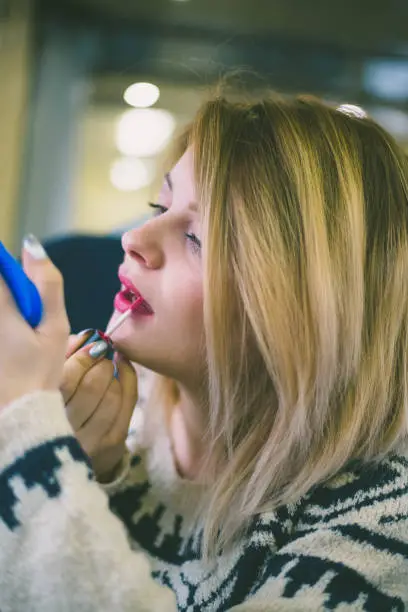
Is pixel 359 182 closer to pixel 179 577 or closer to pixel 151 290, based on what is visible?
pixel 151 290

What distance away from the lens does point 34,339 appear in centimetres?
45

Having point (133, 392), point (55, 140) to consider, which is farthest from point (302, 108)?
point (55, 140)

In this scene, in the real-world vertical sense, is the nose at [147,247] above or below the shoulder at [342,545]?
above

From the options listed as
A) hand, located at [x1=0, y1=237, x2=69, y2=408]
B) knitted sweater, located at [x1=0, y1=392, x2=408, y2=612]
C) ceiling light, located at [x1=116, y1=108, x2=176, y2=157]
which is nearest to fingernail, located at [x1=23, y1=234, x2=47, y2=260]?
hand, located at [x1=0, y1=237, x2=69, y2=408]

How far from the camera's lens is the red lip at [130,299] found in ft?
2.00

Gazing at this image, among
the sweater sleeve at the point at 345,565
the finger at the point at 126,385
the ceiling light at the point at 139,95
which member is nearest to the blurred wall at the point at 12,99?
the ceiling light at the point at 139,95

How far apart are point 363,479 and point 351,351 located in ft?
0.39

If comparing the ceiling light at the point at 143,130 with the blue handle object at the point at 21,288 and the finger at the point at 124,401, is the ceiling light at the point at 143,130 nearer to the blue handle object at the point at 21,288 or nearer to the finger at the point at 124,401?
the finger at the point at 124,401

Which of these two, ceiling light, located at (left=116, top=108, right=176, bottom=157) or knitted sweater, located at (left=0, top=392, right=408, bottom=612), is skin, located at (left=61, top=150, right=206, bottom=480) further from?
ceiling light, located at (left=116, top=108, right=176, bottom=157)

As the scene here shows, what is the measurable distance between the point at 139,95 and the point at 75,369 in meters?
1.25

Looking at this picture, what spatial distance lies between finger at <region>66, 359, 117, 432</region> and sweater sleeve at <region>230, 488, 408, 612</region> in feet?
0.78

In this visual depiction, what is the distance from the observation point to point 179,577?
610mm

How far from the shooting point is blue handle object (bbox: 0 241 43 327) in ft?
1.44

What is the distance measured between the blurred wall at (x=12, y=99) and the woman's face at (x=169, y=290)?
0.95m
